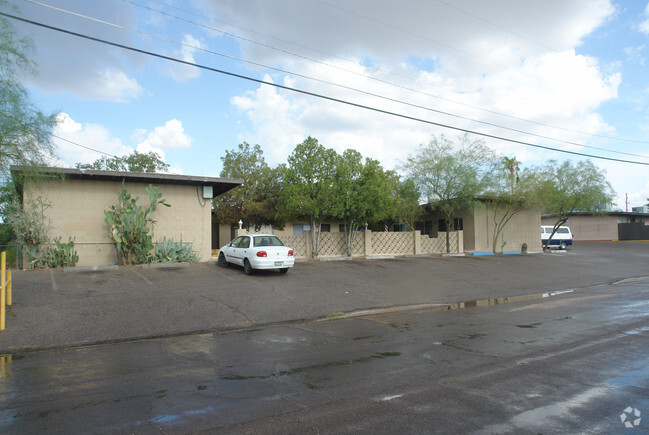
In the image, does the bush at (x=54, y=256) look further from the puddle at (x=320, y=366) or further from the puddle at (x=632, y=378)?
the puddle at (x=632, y=378)

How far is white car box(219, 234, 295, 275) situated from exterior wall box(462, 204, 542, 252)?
16.4 meters

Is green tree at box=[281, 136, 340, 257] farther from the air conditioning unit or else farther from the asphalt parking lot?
the air conditioning unit

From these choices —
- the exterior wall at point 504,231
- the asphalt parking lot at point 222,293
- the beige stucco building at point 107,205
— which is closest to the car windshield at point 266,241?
the asphalt parking lot at point 222,293

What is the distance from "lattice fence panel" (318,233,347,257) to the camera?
71.3 ft

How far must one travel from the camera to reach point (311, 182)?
65.9 ft

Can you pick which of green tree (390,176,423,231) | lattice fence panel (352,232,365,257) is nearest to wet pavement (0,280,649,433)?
lattice fence panel (352,232,365,257)

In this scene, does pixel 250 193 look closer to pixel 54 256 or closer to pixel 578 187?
pixel 54 256

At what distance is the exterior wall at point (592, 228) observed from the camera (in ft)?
162

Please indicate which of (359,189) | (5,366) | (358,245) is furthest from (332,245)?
(5,366)

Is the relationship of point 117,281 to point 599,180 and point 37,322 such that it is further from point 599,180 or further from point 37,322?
point 599,180

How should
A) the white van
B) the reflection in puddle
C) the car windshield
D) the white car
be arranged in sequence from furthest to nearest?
the white van < the car windshield < the white car < the reflection in puddle

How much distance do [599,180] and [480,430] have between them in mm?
32370

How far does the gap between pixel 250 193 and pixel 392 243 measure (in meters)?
10.2

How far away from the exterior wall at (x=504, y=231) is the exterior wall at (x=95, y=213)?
18523 mm
